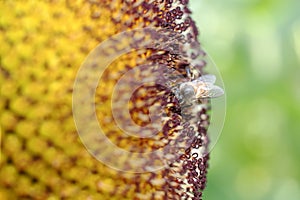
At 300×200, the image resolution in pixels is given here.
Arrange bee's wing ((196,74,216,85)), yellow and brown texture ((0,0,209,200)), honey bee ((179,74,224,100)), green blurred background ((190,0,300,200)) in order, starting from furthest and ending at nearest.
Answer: green blurred background ((190,0,300,200)) → bee's wing ((196,74,216,85)) → honey bee ((179,74,224,100)) → yellow and brown texture ((0,0,209,200))

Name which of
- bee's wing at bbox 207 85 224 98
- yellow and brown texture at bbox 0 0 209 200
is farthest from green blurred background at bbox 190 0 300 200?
yellow and brown texture at bbox 0 0 209 200

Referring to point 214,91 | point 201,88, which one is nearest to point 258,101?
point 214,91

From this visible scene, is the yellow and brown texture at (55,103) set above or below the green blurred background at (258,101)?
below

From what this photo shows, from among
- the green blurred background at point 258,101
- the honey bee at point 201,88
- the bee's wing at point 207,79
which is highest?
the green blurred background at point 258,101

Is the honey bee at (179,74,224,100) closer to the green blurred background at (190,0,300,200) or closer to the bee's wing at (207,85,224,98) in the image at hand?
the bee's wing at (207,85,224,98)

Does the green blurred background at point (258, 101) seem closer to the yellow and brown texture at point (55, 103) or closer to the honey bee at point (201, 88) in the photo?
the honey bee at point (201, 88)

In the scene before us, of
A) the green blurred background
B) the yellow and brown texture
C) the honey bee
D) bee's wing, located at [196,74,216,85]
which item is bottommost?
the yellow and brown texture

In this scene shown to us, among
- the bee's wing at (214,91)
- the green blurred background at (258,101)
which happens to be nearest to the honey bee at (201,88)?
the bee's wing at (214,91)

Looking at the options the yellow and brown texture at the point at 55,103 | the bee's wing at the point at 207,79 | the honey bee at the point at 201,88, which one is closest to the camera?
the yellow and brown texture at the point at 55,103

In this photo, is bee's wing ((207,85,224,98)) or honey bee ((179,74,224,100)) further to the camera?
bee's wing ((207,85,224,98))
